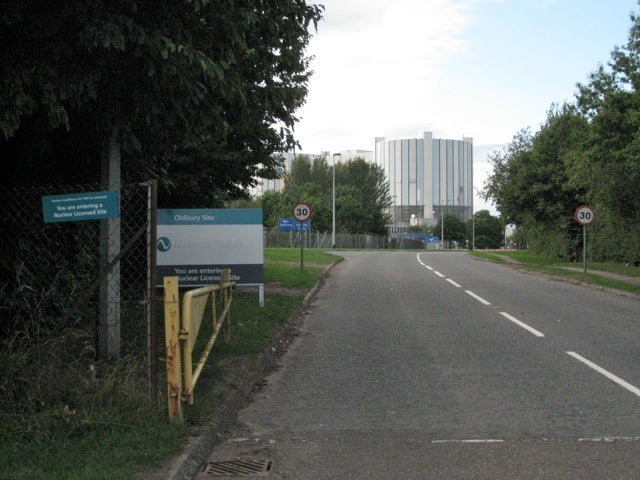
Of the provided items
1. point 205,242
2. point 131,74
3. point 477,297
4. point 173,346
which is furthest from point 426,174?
point 173,346

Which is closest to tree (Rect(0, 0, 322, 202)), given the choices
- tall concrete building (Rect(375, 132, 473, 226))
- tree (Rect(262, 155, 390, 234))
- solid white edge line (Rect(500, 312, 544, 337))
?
solid white edge line (Rect(500, 312, 544, 337))

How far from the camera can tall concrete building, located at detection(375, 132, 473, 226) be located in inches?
6727

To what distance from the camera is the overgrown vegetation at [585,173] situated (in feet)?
63.7

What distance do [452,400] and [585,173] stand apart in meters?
19.9

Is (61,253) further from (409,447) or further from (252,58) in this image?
(409,447)

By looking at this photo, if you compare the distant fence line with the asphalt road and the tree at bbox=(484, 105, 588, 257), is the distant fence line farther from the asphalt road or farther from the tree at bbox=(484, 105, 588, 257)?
the asphalt road

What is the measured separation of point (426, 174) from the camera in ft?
571

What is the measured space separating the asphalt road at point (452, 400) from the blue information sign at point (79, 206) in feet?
7.41

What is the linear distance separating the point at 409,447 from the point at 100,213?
10.7ft

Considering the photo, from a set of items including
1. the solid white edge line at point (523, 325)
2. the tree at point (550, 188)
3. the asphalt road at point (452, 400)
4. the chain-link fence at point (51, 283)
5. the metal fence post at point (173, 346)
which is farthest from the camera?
the tree at point (550, 188)

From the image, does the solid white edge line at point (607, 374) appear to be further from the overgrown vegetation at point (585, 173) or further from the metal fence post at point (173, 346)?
the overgrown vegetation at point (585, 173)

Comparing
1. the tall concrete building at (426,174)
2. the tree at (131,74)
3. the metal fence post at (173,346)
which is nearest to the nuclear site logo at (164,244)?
the tree at (131,74)

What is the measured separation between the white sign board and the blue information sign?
19.3 feet

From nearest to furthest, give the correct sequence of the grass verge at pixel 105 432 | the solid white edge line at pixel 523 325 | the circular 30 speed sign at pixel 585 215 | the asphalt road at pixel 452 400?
the grass verge at pixel 105 432 → the asphalt road at pixel 452 400 → the solid white edge line at pixel 523 325 → the circular 30 speed sign at pixel 585 215
